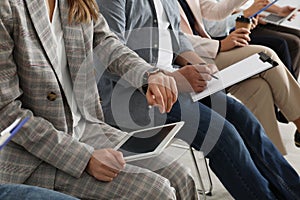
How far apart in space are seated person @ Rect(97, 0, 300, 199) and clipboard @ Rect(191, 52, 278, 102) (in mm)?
25

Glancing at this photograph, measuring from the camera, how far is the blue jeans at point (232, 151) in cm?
164

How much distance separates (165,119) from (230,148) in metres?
0.21

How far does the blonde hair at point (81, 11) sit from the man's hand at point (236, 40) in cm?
91

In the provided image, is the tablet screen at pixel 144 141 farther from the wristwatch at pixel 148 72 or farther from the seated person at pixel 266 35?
the seated person at pixel 266 35

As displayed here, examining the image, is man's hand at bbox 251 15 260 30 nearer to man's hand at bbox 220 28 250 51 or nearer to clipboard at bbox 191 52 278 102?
man's hand at bbox 220 28 250 51

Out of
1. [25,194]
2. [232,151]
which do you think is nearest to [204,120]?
[232,151]

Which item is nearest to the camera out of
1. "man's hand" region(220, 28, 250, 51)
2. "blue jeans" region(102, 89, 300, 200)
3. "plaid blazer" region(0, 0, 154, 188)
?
"plaid blazer" region(0, 0, 154, 188)

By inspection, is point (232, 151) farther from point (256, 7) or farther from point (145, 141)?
point (256, 7)

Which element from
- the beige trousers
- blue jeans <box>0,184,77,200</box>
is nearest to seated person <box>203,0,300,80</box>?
the beige trousers

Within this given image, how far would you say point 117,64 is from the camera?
1525 millimetres

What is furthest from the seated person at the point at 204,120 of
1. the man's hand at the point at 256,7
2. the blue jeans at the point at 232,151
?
the man's hand at the point at 256,7

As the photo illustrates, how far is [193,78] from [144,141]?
336mm

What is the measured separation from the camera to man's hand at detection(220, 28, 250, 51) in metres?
2.26

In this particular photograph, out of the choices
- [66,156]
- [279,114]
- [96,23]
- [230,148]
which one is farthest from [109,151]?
[279,114]
